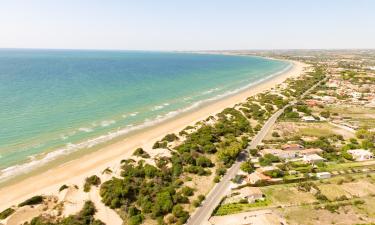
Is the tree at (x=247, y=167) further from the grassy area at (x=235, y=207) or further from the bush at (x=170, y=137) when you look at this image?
the bush at (x=170, y=137)

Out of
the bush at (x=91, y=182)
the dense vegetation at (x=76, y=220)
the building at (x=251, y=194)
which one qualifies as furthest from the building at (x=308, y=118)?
the dense vegetation at (x=76, y=220)

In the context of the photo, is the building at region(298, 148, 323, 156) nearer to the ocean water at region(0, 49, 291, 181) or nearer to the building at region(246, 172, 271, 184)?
the building at region(246, 172, 271, 184)

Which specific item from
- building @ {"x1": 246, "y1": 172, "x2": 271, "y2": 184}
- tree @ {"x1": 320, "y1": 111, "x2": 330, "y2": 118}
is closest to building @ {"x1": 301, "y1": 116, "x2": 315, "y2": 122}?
tree @ {"x1": 320, "y1": 111, "x2": 330, "y2": 118}

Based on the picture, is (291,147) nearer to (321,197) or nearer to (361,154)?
(361,154)

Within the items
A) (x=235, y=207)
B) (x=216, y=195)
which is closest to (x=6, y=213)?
(x=216, y=195)

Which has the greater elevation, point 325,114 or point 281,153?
point 325,114

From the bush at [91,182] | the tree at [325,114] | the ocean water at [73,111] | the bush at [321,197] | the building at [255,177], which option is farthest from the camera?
the tree at [325,114]
